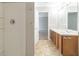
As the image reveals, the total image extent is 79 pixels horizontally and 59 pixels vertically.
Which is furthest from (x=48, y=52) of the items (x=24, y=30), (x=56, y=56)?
(x=24, y=30)

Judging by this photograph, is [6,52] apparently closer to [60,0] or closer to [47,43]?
[47,43]

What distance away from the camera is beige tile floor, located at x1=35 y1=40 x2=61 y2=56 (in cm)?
160

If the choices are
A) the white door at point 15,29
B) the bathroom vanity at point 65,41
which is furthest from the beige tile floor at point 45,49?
the white door at point 15,29

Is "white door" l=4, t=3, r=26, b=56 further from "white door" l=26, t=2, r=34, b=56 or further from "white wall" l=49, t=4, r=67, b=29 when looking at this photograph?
"white wall" l=49, t=4, r=67, b=29

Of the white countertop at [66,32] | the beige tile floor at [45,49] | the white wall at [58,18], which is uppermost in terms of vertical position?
the white wall at [58,18]

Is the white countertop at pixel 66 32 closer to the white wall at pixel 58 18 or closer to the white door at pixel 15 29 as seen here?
the white wall at pixel 58 18

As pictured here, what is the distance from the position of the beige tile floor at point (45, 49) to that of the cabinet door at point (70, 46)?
12cm

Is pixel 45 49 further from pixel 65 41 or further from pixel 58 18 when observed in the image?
pixel 58 18

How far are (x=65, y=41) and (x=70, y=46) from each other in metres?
0.10

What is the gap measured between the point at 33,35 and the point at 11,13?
0.44 metres

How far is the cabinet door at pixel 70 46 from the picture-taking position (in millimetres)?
1569

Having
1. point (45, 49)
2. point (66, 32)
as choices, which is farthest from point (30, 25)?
point (66, 32)

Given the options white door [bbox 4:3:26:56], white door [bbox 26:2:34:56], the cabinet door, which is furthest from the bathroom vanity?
white door [bbox 4:3:26:56]

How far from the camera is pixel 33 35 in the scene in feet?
5.27
